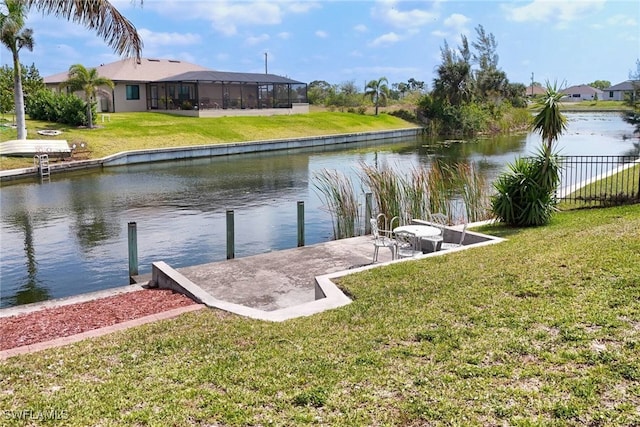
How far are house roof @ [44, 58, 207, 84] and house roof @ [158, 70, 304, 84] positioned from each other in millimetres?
2092

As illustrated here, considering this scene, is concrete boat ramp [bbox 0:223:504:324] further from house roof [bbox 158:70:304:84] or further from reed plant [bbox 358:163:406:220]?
house roof [bbox 158:70:304:84]

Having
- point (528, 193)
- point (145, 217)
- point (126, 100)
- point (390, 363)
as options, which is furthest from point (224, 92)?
point (390, 363)

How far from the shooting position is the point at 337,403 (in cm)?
386

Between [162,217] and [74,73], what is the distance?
23.8m

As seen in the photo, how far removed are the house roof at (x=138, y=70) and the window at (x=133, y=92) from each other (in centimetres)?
78

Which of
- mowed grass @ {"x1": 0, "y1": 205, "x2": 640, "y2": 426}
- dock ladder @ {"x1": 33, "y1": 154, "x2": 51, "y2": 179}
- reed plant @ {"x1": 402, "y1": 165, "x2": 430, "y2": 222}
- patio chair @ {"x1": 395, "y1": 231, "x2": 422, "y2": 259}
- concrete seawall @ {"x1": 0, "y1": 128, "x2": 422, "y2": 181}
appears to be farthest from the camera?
concrete seawall @ {"x1": 0, "y1": 128, "x2": 422, "y2": 181}

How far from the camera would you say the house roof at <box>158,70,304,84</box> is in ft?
149

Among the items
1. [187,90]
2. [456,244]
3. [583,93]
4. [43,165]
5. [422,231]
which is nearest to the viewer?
[422,231]

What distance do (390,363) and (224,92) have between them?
47.3m

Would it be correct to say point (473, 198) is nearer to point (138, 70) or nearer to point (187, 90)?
point (187, 90)

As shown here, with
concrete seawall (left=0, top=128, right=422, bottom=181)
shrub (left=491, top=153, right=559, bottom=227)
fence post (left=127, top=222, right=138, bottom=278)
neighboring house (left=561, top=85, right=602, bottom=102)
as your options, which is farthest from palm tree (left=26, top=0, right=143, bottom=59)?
neighboring house (left=561, top=85, right=602, bottom=102)

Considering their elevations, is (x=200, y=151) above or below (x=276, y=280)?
above

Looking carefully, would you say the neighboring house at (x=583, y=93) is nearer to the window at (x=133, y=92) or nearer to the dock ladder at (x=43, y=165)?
the window at (x=133, y=92)

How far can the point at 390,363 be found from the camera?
445 centimetres
